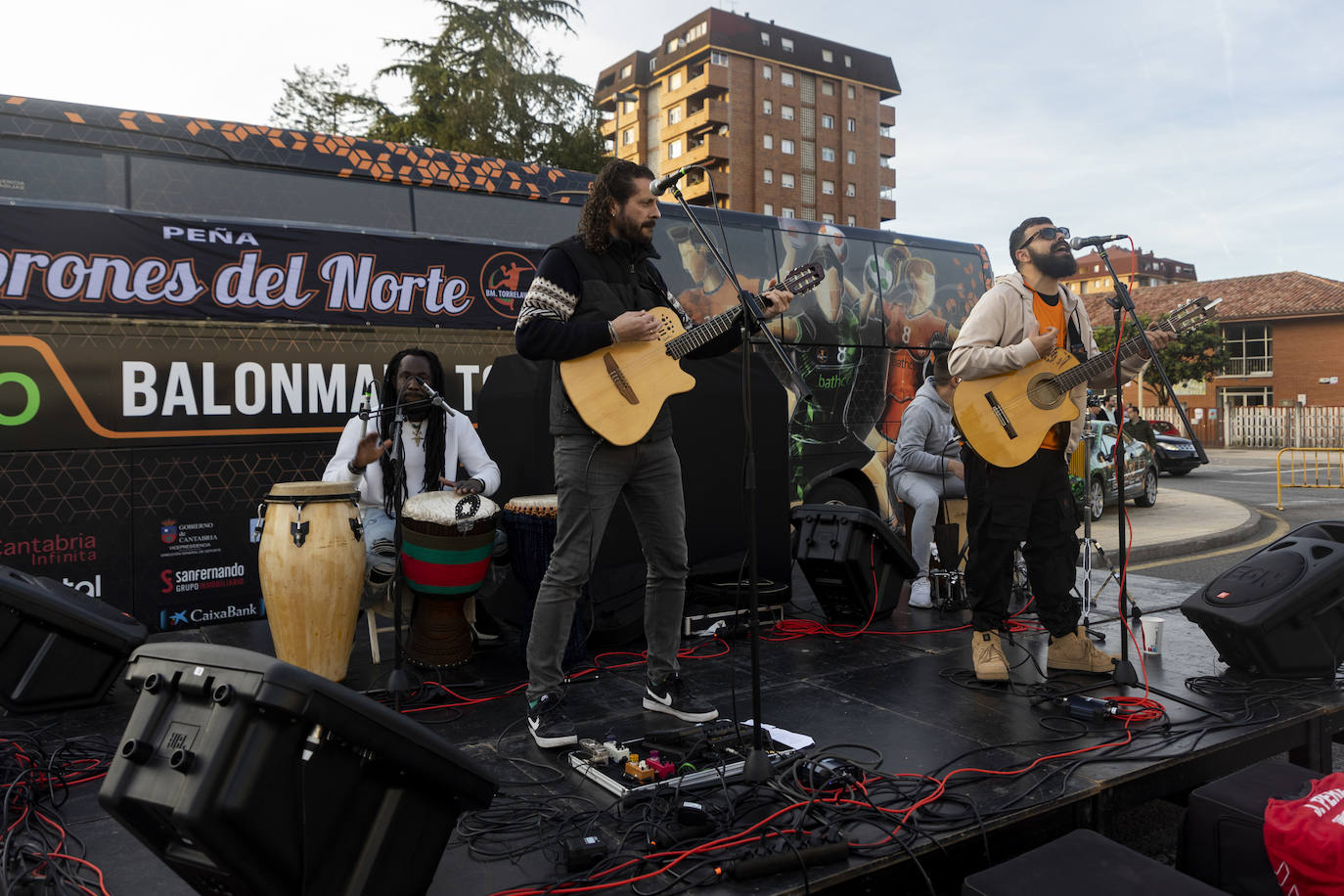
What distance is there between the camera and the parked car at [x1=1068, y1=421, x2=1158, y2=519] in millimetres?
11391

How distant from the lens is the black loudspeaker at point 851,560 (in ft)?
17.2

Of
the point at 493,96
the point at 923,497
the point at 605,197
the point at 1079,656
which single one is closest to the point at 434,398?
the point at 605,197

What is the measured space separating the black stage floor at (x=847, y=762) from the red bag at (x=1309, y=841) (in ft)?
2.04

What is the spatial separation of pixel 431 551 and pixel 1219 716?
353 cm

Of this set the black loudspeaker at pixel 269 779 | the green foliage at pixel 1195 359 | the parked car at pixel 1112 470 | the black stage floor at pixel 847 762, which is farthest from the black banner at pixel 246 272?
the green foliage at pixel 1195 359

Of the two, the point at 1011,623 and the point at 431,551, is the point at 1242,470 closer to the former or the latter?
the point at 1011,623

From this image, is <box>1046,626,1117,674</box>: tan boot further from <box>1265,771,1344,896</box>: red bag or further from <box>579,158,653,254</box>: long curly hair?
<box>579,158,653,254</box>: long curly hair

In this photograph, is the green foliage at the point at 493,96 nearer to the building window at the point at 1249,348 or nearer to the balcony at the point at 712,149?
the building window at the point at 1249,348

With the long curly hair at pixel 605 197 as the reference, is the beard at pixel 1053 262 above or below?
below

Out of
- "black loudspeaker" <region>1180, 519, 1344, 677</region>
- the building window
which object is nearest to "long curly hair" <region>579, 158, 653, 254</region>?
"black loudspeaker" <region>1180, 519, 1344, 677</region>

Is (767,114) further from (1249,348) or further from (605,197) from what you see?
(605,197)

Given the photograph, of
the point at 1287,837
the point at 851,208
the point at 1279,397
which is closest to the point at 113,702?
the point at 1287,837

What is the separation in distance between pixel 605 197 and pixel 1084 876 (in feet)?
9.26

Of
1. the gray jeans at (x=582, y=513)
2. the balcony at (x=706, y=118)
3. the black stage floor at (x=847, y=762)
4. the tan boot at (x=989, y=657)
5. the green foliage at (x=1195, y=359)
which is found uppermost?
the balcony at (x=706, y=118)
